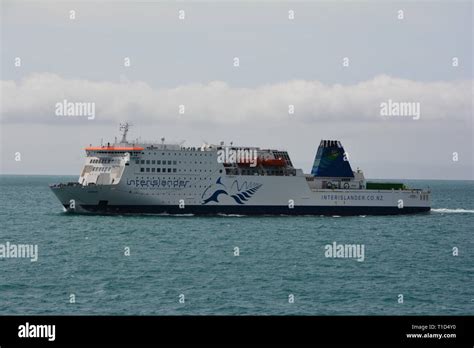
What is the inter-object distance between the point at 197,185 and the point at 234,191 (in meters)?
3.11

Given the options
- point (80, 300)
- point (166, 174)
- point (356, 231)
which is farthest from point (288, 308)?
point (166, 174)

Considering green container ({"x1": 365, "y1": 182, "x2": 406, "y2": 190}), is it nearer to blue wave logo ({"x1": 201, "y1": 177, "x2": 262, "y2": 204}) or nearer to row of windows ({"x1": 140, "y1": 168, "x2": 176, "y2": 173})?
blue wave logo ({"x1": 201, "y1": 177, "x2": 262, "y2": 204})

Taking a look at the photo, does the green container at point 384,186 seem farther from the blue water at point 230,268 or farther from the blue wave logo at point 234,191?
the blue wave logo at point 234,191

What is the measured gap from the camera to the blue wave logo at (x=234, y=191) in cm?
5703

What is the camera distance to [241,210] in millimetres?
58375

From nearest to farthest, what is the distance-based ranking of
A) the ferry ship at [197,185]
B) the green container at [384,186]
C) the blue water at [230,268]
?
the blue water at [230,268]
the ferry ship at [197,185]
the green container at [384,186]

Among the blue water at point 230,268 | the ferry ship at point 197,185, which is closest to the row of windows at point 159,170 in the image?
the ferry ship at point 197,185

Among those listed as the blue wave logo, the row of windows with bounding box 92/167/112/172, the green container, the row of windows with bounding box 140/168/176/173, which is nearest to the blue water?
the blue wave logo

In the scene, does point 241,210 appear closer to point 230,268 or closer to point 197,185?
point 197,185

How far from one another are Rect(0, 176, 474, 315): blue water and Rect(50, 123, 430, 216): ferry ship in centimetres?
142

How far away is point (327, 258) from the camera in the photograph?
39031mm

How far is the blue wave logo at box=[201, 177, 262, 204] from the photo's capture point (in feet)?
187

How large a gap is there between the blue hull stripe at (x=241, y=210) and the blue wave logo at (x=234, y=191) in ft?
1.78
